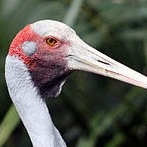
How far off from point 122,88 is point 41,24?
2111mm

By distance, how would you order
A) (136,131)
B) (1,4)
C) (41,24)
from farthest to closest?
(136,131)
(1,4)
(41,24)

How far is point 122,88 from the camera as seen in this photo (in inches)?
197

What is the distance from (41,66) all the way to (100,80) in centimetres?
207

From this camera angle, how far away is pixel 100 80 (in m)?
5.06

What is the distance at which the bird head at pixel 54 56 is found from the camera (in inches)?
117

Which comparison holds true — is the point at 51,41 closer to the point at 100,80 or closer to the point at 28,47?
the point at 28,47

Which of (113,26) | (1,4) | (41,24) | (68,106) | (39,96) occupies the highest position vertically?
(41,24)

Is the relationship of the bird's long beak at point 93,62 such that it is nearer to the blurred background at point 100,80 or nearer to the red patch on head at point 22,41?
the red patch on head at point 22,41

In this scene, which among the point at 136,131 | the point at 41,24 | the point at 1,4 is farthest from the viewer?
the point at 136,131

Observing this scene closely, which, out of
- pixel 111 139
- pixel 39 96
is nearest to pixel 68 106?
pixel 111 139

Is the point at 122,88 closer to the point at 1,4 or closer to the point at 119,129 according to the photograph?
the point at 119,129

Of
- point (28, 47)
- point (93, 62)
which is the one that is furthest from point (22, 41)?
point (93, 62)

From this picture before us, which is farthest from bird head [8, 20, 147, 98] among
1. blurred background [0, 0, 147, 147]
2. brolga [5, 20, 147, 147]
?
blurred background [0, 0, 147, 147]

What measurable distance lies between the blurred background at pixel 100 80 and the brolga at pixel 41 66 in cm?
144
